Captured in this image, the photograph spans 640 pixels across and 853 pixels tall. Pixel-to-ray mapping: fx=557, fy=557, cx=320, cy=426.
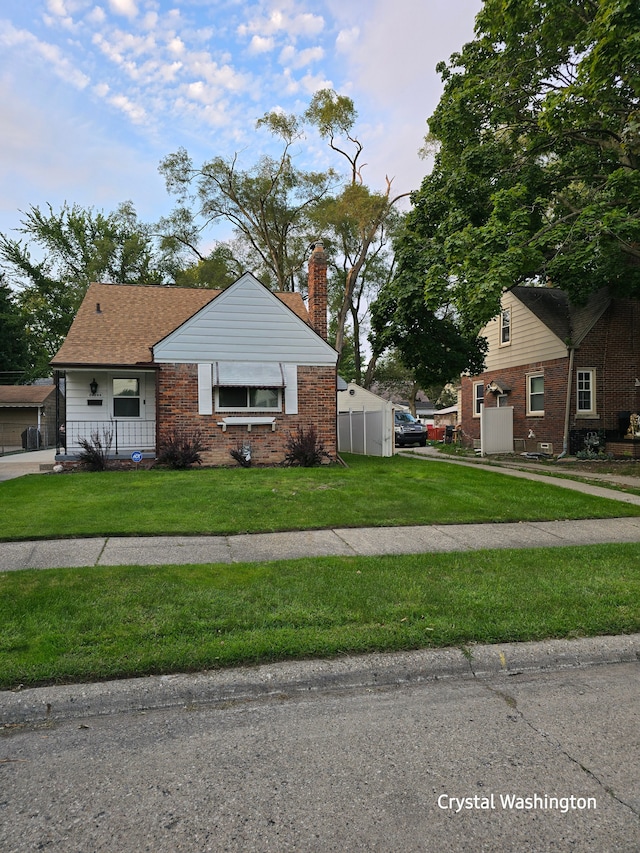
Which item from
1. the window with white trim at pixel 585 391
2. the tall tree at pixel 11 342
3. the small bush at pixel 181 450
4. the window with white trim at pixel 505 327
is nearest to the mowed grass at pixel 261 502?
the small bush at pixel 181 450

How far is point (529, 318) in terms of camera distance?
2205 centimetres

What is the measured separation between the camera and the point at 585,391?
65.9 feet

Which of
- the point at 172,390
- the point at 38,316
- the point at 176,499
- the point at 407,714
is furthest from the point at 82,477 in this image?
the point at 38,316

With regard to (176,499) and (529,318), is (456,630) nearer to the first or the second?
(176,499)

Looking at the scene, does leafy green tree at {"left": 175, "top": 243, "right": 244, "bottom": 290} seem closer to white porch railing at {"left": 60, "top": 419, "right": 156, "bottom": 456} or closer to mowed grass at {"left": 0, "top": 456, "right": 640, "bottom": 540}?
white porch railing at {"left": 60, "top": 419, "right": 156, "bottom": 456}

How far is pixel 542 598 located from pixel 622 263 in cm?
1519

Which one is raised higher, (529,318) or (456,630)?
(529,318)

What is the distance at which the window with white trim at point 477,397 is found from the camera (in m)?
26.1

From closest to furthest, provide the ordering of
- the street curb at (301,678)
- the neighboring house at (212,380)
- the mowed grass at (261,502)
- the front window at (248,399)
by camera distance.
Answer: the street curb at (301,678) → the mowed grass at (261,502) → the neighboring house at (212,380) → the front window at (248,399)

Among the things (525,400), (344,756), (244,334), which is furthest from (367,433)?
(344,756)

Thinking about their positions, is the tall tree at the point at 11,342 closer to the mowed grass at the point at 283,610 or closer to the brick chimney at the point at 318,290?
the brick chimney at the point at 318,290

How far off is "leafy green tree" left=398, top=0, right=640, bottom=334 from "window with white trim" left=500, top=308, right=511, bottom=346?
619 cm

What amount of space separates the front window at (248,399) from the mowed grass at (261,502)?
220 centimetres

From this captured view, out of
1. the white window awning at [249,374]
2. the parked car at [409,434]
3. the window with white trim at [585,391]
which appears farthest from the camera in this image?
the parked car at [409,434]
